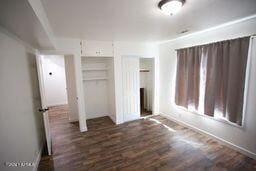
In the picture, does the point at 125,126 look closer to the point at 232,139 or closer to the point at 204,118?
the point at 204,118

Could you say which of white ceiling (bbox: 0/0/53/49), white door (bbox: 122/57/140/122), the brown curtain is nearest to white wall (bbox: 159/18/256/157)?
the brown curtain

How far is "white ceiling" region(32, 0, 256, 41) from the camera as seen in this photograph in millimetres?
1555

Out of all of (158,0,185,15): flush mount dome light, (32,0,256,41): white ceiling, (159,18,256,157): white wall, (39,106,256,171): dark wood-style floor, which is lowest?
(39,106,256,171): dark wood-style floor

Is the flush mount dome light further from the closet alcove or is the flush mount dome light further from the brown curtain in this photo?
the closet alcove

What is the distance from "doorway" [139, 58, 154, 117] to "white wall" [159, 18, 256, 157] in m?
0.55

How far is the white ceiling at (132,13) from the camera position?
1.55 m

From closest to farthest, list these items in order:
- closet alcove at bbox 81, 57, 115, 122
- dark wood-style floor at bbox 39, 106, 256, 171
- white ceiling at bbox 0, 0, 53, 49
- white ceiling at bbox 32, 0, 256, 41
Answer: white ceiling at bbox 0, 0, 53, 49 → white ceiling at bbox 32, 0, 256, 41 → dark wood-style floor at bbox 39, 106, 256, 171 → closet alcove at bbox 81, 57, 115, 122

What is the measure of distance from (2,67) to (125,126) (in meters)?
3.01

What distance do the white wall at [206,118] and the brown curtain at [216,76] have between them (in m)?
0.13

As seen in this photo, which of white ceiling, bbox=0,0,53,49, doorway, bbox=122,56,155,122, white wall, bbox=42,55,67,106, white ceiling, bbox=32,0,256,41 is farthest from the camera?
white wall, bbox=42,55,67,106

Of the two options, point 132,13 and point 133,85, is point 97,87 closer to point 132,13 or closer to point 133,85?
point 133,85

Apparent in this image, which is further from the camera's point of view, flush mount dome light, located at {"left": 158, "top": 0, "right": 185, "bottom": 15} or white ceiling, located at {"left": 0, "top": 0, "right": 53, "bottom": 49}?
flush mount dome light, located at {"left": 158, "top": 0, "right": 185, "bottom": 15}

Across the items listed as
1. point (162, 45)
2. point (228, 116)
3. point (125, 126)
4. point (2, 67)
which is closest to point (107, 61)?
point (162, 45)

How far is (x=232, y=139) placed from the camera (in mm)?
2547
